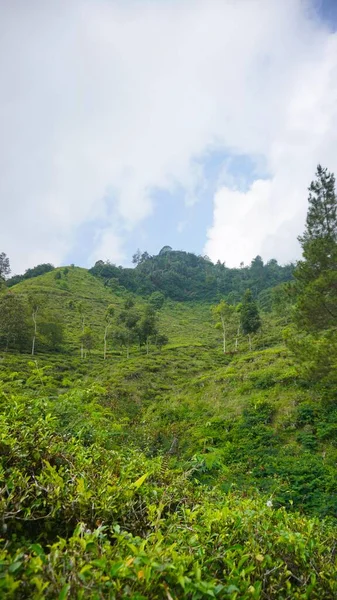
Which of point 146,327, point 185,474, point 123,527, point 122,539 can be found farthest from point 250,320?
point 122,539

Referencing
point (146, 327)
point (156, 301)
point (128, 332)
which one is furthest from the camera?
point (156, 301)

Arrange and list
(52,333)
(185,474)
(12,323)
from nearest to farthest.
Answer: (185,474) → (12,323) → (52,333)

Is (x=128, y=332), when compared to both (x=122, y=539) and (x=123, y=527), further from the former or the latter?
(x=122, y=539)

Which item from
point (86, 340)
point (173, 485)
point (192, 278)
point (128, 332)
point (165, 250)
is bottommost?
point (173, 485)

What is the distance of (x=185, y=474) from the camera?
3.25 metres

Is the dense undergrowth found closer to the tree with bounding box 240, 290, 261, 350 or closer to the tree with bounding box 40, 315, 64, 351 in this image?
the tree with bounding box 240, 290, 261, 350

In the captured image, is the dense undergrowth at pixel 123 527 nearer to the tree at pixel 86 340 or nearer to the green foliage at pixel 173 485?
the green foliage at pixel 173 485

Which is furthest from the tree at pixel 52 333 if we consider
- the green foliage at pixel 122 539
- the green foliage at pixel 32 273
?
the green foliage at pixel 32 273

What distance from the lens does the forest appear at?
1.67m

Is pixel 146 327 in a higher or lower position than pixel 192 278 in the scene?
lower

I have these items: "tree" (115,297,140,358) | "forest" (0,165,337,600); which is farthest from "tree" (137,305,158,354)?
"forest" (0,165,337,600)

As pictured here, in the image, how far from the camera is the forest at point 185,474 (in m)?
1.67

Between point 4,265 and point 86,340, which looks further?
point 4,265

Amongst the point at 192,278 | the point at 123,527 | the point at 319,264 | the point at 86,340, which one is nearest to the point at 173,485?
the point at 123,527
